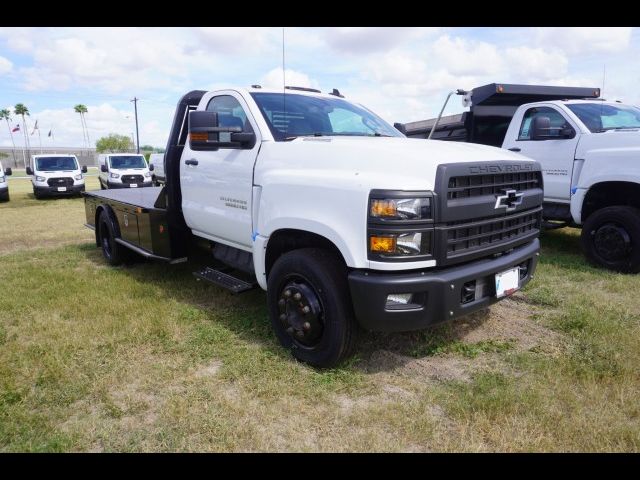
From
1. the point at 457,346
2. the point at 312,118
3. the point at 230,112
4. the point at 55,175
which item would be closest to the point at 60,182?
the point at 55,175

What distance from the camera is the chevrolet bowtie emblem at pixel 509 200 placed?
3221 millimetres

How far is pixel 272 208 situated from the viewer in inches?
136

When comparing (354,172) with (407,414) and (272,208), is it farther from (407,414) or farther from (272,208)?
(407,414)

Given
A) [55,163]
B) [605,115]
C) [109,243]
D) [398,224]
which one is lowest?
[109,243]

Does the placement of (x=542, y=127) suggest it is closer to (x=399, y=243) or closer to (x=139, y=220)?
(x=399, y=243)

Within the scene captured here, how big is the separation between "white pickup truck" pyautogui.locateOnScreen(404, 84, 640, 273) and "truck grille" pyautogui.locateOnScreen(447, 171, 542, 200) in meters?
1.97

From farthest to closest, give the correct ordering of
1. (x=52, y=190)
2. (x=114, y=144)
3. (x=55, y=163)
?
1. (x=114, y=144)
2. (x=55, y=163)
3. (x=52, y=190)

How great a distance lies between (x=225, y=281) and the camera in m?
4.23

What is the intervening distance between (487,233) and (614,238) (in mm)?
3195

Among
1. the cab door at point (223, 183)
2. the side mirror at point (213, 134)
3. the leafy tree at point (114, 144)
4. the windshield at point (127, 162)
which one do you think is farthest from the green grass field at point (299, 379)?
the leafy tree at point (114, 144)

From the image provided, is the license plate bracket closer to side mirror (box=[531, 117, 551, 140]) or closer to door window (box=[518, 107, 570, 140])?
side mirror (box=[531, 117, 551, 140])

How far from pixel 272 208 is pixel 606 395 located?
245cm

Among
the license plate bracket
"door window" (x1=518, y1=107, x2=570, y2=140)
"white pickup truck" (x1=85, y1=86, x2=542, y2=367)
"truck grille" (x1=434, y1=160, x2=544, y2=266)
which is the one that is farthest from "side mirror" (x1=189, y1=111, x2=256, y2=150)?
"door window" (x1=518, y1=107, x2=570, y2=140)

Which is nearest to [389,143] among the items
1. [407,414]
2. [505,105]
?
[407,414]
